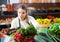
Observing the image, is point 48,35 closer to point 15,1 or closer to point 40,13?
point 40,13

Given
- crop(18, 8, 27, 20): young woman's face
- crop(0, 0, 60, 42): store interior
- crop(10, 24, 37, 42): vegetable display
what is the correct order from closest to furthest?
1. crop(10, 24, 37, 42): vegetable display
2. crop(18, 8, 27, 20): young woman's face
3. crop(0, 0, 60, 42): store interior

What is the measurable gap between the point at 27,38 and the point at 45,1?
3887mm

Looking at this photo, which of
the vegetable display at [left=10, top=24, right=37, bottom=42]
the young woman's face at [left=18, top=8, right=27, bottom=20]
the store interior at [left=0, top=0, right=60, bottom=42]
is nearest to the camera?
the vegetable display at [left=10, top=24, right=37, bottom=42]

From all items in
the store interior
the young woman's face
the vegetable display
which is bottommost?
the store interior

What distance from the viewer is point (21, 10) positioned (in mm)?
2678

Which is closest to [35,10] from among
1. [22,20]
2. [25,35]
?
[22,20]

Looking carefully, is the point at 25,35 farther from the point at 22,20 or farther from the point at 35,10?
the point at 35,10

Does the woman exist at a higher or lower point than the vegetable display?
lower

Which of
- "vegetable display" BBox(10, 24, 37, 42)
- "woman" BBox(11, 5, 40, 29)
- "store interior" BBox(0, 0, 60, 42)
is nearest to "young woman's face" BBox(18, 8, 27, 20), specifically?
"woman" BBox(11, 5, 40, 29)

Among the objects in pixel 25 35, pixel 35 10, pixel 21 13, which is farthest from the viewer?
pixel 35 10

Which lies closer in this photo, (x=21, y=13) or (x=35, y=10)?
(x=21, y=13)

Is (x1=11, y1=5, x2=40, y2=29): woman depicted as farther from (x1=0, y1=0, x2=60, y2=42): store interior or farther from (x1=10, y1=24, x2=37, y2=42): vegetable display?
(x1=10, y1=24, x2=37, y2=42): vegetable display

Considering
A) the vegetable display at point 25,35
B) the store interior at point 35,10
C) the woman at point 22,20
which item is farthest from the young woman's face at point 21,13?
the vegetable display at point 25,35

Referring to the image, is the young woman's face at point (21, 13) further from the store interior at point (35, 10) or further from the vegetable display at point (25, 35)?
the vegetable display at point (25, 35)
